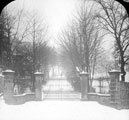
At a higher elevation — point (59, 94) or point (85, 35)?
point (85, 35)

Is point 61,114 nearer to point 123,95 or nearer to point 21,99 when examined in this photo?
point 123,95

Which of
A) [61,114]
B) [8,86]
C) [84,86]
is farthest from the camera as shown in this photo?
[84,86]

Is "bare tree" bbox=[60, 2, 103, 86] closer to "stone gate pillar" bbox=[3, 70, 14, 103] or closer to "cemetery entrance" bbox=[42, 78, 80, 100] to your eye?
"cemetery entrance" bbox=[42, 78, 80, 100]

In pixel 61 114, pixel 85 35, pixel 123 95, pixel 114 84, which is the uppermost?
pixel 85 35

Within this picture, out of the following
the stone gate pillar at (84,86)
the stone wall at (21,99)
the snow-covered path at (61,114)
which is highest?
the stone gate pillar at (84,86)

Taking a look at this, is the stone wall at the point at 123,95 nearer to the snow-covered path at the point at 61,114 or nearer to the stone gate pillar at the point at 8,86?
the snow-covered path at the point at 61,114

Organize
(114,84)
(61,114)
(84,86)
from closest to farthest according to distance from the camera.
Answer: (61,114) < (114,84) < (84,86)

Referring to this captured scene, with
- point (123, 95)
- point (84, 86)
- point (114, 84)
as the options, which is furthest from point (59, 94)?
point (123, 95)

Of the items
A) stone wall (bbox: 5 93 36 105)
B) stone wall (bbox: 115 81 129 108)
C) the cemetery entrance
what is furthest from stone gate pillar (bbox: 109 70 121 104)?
stone wall (bbox: 5 93 36 105)

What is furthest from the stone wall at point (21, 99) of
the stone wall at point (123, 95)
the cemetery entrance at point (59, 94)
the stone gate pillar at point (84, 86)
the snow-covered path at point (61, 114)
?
the stone wall at point (123, 95)

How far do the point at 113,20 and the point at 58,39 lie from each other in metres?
7.27


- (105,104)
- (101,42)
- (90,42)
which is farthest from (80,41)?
(105,104)

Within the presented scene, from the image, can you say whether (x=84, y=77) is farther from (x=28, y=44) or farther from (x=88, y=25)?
(x=28, y=44)

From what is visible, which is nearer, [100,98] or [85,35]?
[100,98]
